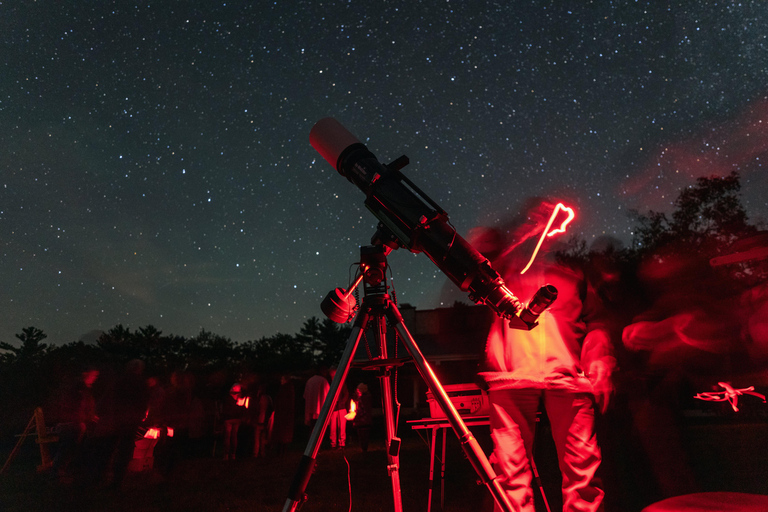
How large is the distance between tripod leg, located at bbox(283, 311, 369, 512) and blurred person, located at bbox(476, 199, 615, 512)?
2.74ft

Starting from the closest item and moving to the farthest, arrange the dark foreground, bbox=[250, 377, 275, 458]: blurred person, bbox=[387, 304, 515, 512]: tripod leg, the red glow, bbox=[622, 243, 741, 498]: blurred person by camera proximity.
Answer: bbox=[387, 304, 515, 512]: tripod leg < the red glow < the dark foreground < bbox=[622, 243, 741, 498]: blurred person < bbox=[250, 377, 275, 458]: blurred person

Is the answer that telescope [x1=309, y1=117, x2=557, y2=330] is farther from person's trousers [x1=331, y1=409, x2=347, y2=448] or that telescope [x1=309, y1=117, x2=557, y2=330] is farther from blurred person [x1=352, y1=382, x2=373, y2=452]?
person's trousers [x1=331, y1=409, x2=347, y2=448]

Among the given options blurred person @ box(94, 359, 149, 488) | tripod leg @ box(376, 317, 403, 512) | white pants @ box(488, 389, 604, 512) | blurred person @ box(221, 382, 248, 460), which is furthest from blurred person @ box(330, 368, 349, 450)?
white pants @ box(488, 389, 604, 512)

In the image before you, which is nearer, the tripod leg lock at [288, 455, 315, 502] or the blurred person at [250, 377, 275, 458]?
the tripod leg lock at [288, 455, 315, 502]

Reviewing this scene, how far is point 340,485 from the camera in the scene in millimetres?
5684

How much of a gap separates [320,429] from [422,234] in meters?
1.08

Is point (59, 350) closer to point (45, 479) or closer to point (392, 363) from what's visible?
point (45, 479)

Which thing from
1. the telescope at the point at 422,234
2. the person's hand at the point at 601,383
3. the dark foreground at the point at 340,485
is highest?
the telescope at the point at 422,234

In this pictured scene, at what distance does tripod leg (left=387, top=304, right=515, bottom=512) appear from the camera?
2.01 metres

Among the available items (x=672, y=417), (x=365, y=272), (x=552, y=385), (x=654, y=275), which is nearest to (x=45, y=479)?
(x=365, y=272)

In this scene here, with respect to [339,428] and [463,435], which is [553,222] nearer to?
[463,435]

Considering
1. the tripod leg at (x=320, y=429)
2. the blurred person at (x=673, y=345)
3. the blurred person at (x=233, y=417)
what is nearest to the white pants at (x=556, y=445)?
the tripod leg at (x=320, y=429)

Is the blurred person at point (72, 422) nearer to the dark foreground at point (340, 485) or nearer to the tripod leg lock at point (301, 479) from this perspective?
the dark foreground at point (340, 485)

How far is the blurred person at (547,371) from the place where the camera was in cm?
237
